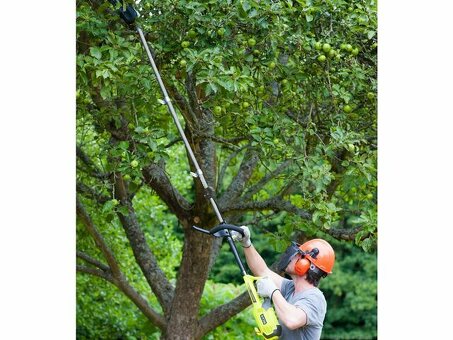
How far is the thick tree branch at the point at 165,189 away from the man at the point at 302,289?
1591 mm

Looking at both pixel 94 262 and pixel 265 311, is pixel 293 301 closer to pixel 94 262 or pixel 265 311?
pixel 265 311

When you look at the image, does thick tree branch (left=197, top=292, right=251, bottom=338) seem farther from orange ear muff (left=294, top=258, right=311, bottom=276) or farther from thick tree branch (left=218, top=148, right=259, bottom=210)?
orange ear muff (left=294, top=258, right=311, bottom=276)

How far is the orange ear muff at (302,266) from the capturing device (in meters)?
2.87

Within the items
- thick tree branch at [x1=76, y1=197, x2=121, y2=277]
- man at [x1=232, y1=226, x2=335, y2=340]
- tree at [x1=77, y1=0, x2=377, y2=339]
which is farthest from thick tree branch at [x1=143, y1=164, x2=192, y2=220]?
man at [x1=232, y1=226, x2=335, y2=340]

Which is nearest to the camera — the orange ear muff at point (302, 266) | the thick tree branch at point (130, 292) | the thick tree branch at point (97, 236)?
the orange ear muff at point (302, 266)

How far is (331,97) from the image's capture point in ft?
11.7

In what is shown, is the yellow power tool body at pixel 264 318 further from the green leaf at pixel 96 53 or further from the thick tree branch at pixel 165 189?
the thick tree branch at pixel 165 189

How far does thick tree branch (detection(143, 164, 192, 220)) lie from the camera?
452 cm

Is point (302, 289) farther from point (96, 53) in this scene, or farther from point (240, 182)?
point (240, 182)

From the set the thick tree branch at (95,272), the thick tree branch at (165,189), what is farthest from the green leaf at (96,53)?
the thick tree branch at (95,272)

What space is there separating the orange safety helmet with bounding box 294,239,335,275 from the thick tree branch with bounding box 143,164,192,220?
1691 mm

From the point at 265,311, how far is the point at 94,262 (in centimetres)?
238
